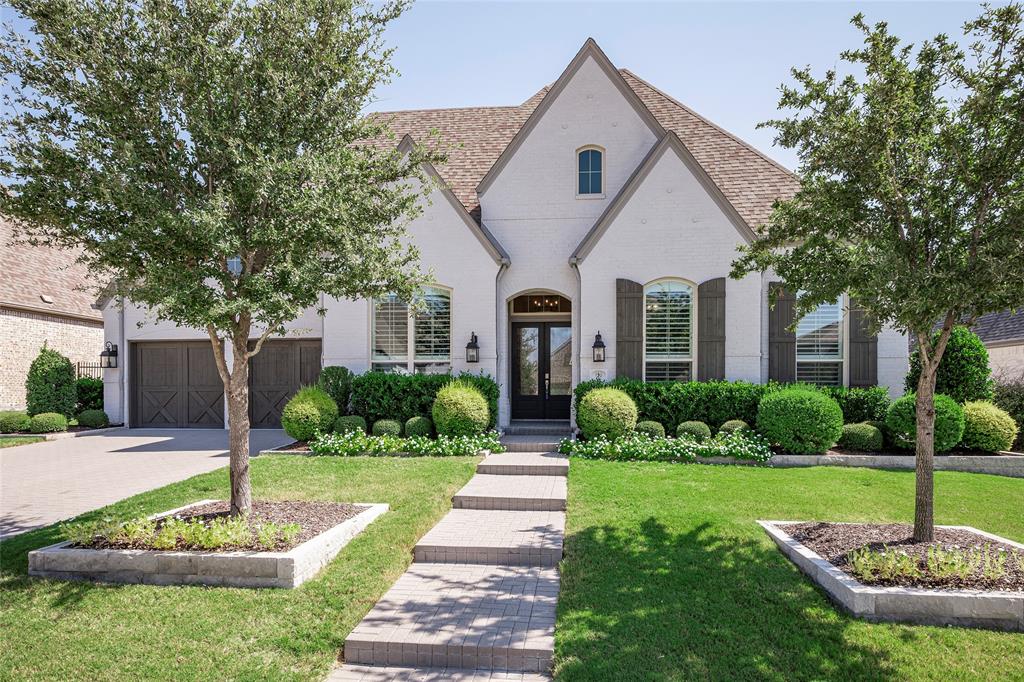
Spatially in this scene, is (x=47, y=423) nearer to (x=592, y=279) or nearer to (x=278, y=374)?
(x=278, y=374)

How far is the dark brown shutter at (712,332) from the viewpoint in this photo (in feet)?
38.4

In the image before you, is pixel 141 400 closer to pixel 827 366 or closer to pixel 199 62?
pixel 199 62

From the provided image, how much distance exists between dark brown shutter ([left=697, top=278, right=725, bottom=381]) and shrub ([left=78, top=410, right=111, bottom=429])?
49.4 feet

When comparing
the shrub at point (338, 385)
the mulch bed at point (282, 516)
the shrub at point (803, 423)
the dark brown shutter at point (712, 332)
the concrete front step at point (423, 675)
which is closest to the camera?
the concrete front step at point (423, 675)

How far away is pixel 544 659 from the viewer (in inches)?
162

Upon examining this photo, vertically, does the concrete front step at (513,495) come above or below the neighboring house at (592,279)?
below

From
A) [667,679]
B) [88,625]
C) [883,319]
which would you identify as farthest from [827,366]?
[88,625]

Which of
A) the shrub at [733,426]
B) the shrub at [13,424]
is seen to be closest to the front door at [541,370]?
the shrub at [733,426]

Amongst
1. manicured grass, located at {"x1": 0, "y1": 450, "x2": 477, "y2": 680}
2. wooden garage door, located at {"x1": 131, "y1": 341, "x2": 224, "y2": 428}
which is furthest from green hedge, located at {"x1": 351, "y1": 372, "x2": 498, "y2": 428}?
wooden garage door, located at {"x1": 131, "y1": 341, "x2": 224, "y2": 428}

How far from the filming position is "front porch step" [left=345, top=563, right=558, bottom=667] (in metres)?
4.20

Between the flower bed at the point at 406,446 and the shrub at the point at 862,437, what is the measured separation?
253 inches

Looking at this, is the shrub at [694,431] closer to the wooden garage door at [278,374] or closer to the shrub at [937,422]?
the shrub at [937,422]

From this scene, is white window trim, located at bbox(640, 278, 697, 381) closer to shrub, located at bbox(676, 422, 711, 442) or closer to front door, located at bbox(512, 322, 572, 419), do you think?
shrub, located at bbox(676, 422, 711, 442)

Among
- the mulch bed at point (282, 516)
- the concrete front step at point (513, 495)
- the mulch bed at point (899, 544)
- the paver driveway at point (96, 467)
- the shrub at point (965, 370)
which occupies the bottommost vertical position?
the paver driveway at point (96, 467)
